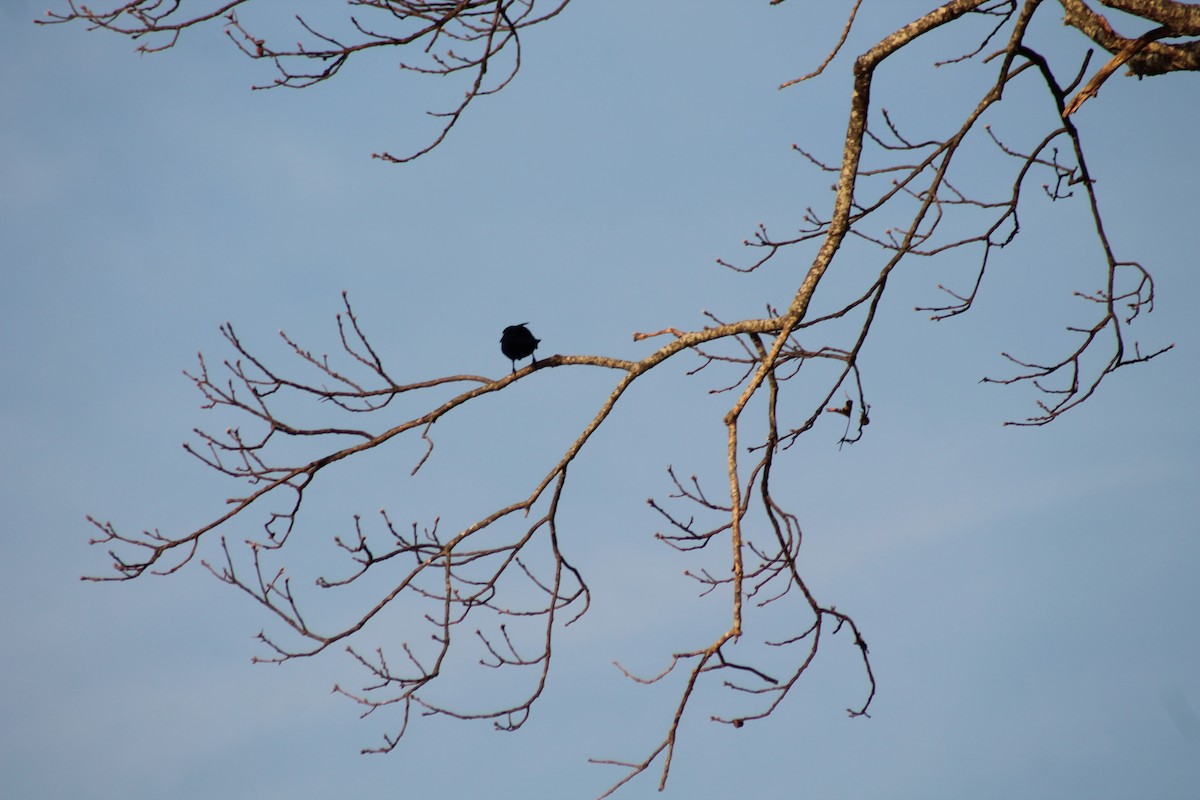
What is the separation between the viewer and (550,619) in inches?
195


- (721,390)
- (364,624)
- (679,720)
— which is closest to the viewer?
(679,720)

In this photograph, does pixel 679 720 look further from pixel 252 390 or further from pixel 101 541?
pixel 101 541

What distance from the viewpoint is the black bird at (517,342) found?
23.8 feet

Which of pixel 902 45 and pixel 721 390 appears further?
pixel 721 390

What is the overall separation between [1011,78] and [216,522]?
3801mm

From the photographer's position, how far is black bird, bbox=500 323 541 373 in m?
7.26

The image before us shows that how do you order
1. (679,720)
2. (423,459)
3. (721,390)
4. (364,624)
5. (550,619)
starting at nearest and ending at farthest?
1. (679,720)
2. (364,624)
3. (550,619)
4. (423,459)
5. (721,390)


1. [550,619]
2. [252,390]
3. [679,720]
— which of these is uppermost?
[252,390]

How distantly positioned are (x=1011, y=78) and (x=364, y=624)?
3.46 metres

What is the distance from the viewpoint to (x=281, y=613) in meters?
4.60

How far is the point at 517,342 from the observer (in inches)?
286

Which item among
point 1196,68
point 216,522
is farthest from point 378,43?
point 1196,68

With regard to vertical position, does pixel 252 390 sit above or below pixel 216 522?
above

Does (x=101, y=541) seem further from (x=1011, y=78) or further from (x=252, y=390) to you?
(x=1011, y=78)
